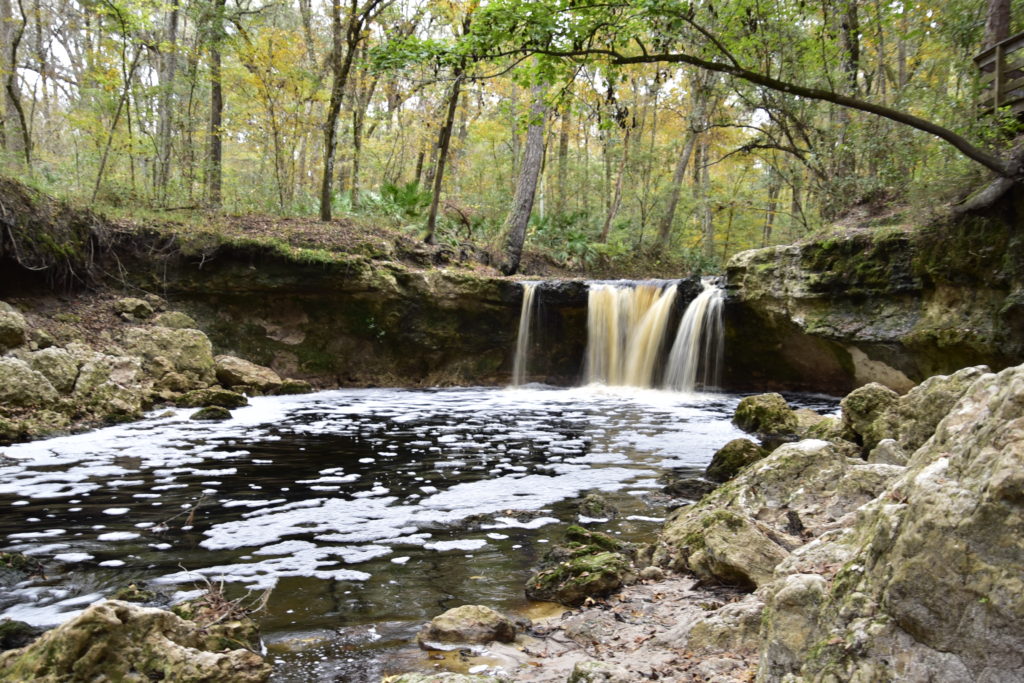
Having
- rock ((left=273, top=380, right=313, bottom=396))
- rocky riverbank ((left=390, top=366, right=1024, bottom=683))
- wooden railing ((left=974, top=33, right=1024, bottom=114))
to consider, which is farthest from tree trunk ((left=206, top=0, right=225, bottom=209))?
wooden railing ((left=974, top=33, right=1024, bottom=114))

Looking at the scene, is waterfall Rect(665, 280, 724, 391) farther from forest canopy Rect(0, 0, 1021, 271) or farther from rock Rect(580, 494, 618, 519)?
rock Rect(580, 494, 618, 519)

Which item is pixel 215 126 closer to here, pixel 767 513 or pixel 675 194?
pixel 675 194

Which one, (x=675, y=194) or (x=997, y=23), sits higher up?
(x=997, y=23)

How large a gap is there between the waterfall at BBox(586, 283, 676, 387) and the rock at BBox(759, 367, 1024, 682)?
13.0 meters

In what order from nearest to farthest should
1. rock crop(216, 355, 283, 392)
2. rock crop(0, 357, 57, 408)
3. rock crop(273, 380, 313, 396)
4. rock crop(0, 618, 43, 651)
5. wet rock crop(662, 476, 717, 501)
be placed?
rock crop(0, 618, 43, 651)
wet rock crop(662, 476, 717, 501)
rock crop(0, 357, 57, 408)
rock crop(216, 355, 283, 392)
rock crop(273, 380, 313, 396)

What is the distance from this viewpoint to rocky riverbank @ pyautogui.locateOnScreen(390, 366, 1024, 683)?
67.5 inches

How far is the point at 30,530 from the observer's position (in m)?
4.75

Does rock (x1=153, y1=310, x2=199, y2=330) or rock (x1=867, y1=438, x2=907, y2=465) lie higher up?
rock (x1=153, y1=310, x2=199, y2=330)

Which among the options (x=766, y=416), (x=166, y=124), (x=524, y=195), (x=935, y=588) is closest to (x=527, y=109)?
(x=766, y=416)

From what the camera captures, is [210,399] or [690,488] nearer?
[690,488]

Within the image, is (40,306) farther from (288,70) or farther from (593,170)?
(593,170)

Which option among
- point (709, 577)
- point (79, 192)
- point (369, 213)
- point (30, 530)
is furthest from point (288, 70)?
point (709, 577)

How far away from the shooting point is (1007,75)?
34.1 ft

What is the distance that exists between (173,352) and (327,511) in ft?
25.1
